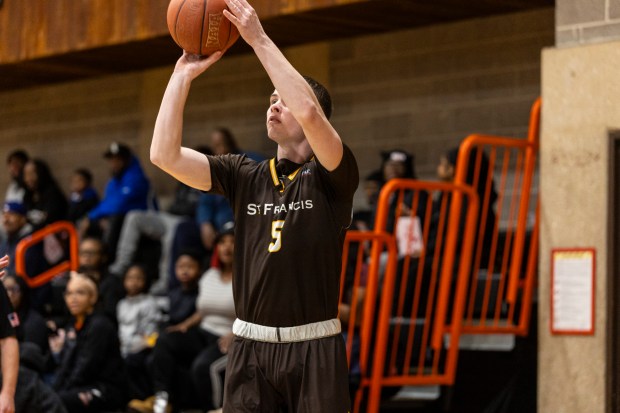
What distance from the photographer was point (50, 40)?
9.30 meters

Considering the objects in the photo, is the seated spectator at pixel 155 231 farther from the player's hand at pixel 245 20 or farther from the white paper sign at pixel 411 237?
the player's hand at pixel 245 20

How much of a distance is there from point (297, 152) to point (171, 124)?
46 centimetres

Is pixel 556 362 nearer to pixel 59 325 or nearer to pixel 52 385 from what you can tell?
pixel 52 385

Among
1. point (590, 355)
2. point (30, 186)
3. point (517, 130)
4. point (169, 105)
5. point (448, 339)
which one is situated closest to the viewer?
point (169, 105)

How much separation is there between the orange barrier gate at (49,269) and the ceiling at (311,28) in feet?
4.88

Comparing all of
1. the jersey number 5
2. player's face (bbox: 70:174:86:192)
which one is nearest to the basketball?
the jersey number 5

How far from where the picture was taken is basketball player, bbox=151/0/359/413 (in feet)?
11.8

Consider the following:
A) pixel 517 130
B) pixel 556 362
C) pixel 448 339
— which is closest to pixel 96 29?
pixel 517 130

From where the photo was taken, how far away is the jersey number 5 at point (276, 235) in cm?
367

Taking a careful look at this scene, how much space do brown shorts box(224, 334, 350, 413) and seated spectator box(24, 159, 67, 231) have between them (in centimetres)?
747

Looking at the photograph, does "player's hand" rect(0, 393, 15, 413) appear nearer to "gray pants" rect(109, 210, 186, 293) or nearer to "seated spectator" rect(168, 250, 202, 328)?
"seated spectator" rect(168, 250, 202, 328)

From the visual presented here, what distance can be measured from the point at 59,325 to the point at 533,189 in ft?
12.2

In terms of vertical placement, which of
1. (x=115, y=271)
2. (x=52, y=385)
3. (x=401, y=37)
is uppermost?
(x=401, y=37)

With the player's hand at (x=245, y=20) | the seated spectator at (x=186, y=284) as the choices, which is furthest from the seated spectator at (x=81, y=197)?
the player's hand at (x=245, y=20)
